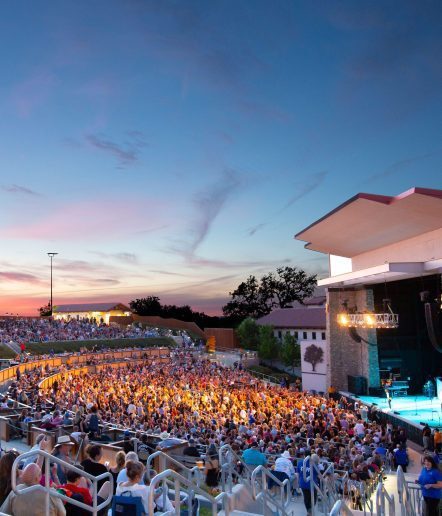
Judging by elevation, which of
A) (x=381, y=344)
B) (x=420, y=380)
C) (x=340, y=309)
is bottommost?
(x=420, y=380)

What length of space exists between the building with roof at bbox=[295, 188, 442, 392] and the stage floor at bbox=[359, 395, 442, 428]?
1.79 m

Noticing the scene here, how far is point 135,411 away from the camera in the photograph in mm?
17203

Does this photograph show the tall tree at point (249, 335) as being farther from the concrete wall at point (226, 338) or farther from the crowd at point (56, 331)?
the crowd at point (56, 331)

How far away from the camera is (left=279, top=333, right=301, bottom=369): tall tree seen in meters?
46.9

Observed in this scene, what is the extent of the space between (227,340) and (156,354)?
1306cm

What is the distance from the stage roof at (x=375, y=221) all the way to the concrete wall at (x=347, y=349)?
2656mm

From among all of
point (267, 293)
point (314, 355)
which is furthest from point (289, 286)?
point (314, 355)

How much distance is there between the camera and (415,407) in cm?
2239

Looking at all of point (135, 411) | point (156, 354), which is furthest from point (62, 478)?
point (156, 354)

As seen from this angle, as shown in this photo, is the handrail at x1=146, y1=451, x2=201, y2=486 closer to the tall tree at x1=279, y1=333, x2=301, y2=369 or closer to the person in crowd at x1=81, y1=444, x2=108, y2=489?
the person in crowd at x1=81, y1=444, x2=108, y2=489

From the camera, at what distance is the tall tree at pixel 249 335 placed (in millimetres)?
53469

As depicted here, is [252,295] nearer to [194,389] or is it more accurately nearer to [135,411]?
[194,389]

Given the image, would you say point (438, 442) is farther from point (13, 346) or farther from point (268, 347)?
point (268, 347)

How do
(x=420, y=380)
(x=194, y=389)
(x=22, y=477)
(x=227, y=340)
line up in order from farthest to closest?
(x=227, y=340) → (x=420, y=380) → (x=194, y=389) → (x=22, y=477)
